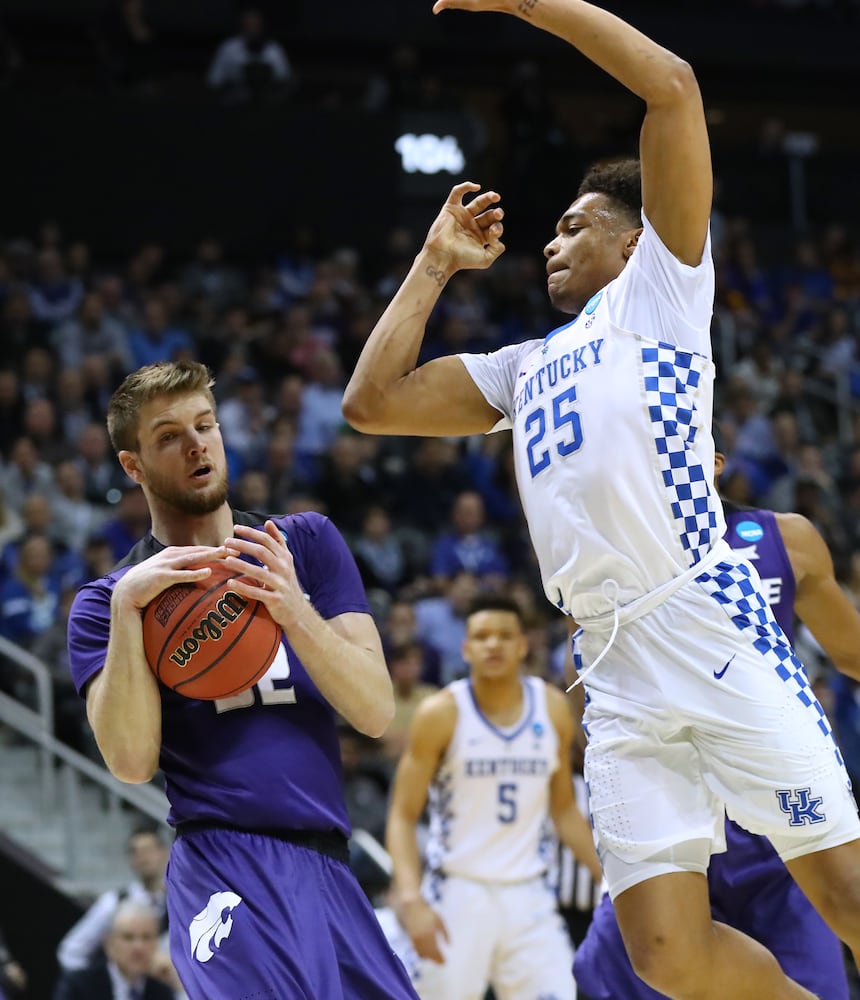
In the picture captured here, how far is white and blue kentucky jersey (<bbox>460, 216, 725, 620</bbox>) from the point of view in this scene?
4.11 meters

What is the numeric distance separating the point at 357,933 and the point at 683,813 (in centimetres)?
89

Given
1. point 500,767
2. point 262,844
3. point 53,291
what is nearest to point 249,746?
point 262,844

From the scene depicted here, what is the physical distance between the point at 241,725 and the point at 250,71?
1406 centimetres

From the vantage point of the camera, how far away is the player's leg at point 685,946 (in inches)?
158

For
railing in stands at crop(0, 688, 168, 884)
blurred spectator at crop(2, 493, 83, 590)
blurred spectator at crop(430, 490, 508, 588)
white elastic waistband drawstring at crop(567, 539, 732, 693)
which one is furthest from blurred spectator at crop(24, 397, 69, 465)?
white elastic waistband drawstring at crop(567, 539, 732, 693)

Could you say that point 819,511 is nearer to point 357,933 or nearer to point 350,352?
point 350,352

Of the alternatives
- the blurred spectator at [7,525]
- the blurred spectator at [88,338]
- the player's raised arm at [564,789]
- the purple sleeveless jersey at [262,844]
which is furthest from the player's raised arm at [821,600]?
the blurred spectator at [88,338]

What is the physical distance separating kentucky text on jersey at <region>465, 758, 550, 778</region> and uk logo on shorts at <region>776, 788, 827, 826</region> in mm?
4091

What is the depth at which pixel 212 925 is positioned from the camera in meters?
3.99

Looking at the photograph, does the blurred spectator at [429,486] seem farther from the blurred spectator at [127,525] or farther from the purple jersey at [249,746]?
the purple jersey at [249,746]

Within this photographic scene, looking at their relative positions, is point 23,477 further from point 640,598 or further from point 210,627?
point 640,598

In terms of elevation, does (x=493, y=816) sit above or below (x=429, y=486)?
below

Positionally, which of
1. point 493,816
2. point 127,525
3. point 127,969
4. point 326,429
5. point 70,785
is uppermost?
point 326,429

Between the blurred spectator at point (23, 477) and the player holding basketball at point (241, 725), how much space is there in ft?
25.4
